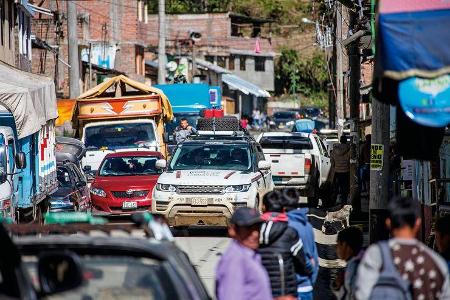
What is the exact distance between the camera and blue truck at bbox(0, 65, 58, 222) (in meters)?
18.7

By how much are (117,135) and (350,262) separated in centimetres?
2181

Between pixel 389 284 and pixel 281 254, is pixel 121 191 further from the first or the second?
pixel 389 284

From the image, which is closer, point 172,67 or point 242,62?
point 172,67

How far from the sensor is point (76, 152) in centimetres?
2841

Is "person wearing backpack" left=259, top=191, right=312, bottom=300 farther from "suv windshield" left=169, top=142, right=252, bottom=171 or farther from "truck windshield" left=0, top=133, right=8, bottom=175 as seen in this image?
"suv windshield" left=169, top=142, right=252, bottom=171

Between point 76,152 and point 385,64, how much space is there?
20.6 metres

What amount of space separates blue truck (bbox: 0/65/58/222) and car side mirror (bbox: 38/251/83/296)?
11.4 meters

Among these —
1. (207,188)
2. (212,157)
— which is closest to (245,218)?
(207,188)

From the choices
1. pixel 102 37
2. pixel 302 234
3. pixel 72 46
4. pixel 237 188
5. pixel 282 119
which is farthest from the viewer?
pixel 282 119

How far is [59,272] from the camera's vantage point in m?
6.22

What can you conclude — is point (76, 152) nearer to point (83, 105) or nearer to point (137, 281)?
point (83, 105)

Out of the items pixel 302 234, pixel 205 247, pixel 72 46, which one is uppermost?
pixel 72 46

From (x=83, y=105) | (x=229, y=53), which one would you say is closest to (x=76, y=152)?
(x=83, y=105)

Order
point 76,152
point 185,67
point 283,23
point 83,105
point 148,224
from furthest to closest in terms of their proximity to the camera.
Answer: point 283,23
point 185,67
point 83,105
point 76,152
point 148,224
